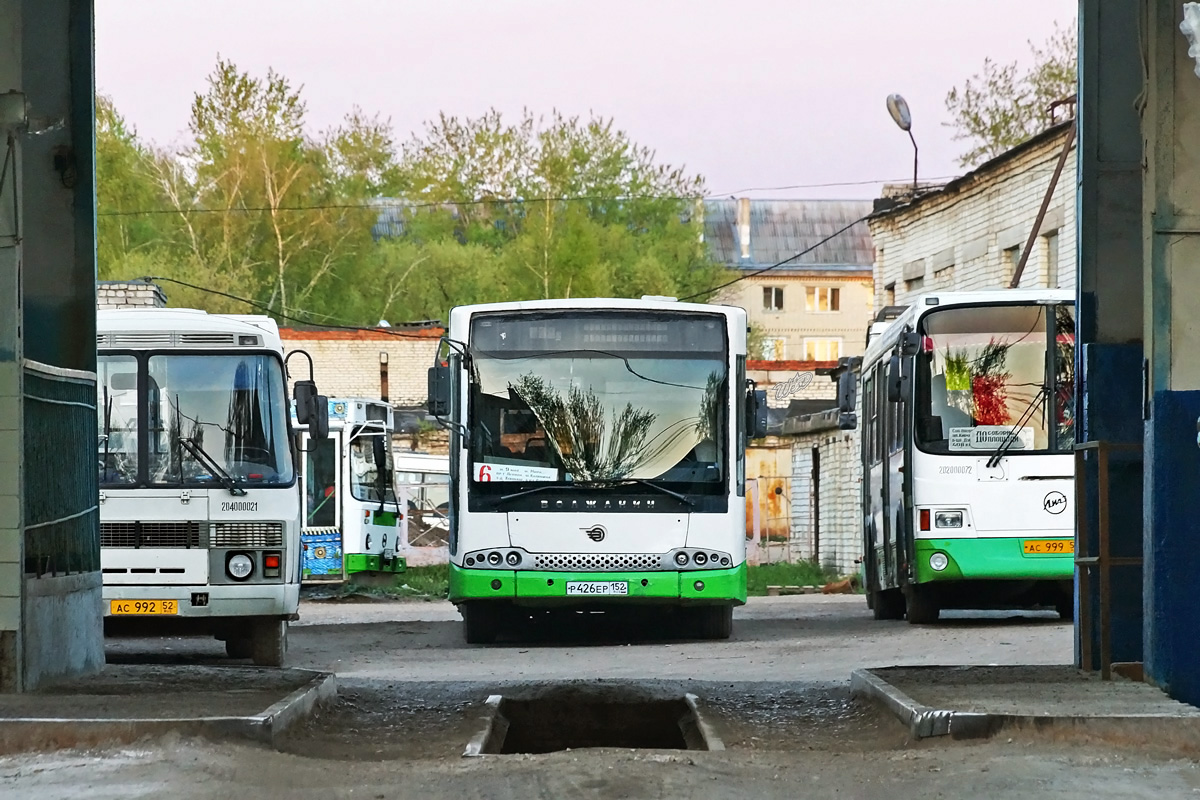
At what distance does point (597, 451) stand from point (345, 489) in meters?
15.0

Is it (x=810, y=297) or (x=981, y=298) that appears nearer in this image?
(x=981, y=298)

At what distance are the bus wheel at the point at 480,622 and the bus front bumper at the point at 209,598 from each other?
3757 mm

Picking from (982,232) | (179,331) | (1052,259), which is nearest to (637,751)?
(179,331)

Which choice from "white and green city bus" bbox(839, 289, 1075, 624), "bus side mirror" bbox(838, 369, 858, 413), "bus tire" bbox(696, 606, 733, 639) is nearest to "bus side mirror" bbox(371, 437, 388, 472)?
"bus side mirror" bbox(838, 369, 858, 413)

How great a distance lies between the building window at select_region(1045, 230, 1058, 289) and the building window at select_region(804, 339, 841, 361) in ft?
196

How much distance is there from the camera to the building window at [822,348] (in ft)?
306

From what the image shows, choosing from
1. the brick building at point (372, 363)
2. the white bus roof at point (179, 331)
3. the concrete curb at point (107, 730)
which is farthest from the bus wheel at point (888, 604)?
the brick building at point (372, 363)

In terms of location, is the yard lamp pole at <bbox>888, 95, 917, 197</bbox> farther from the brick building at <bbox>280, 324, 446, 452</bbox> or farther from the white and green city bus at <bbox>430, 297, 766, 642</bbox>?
the brick building at <bbox>280, 324, 446, 452</bbox>

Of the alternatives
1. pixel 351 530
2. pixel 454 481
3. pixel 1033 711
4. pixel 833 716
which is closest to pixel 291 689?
pixel 833 716

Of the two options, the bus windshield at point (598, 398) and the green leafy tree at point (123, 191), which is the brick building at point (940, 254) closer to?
the bus windshield at point (598, 398)

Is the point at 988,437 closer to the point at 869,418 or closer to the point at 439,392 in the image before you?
the point at 869,418

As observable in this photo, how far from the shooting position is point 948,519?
63.6 ft

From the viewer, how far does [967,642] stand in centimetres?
1767

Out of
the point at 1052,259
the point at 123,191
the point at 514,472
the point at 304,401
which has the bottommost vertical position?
the point at 514,472
